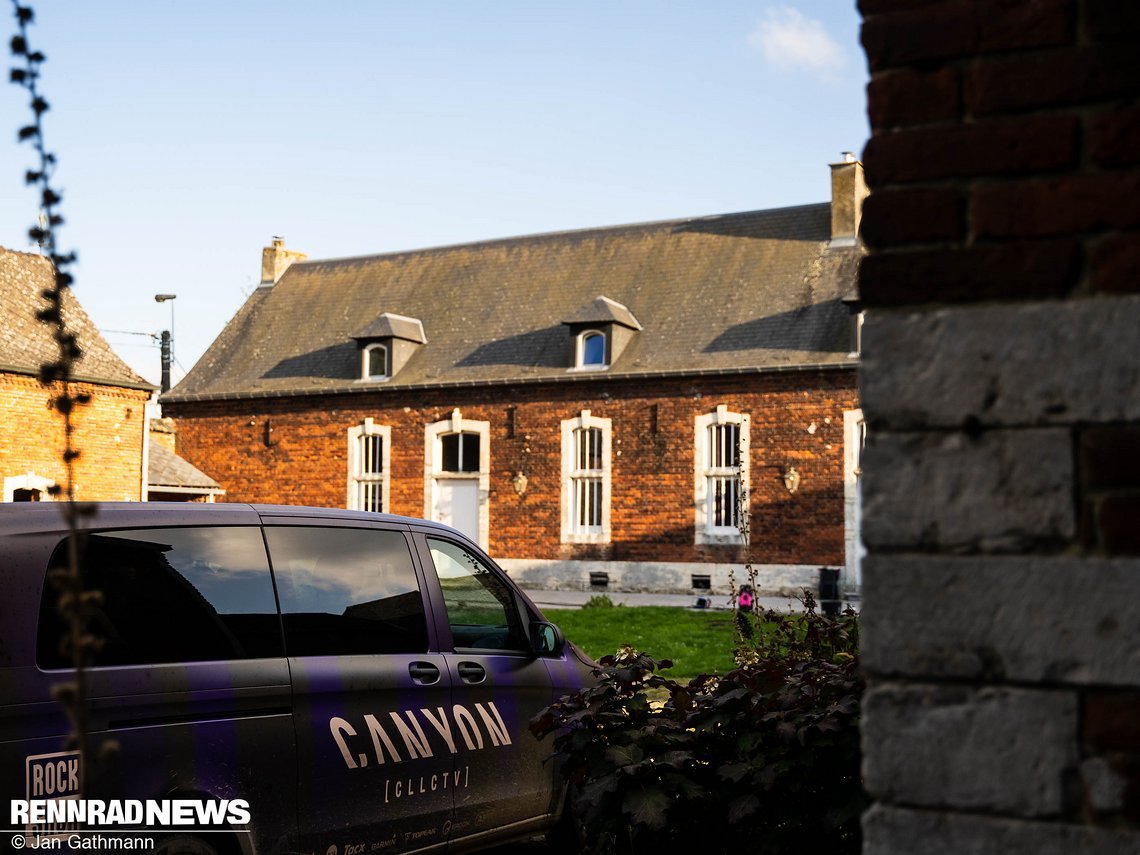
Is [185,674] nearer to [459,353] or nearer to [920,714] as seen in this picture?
[920,714]

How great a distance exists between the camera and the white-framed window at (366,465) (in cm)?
2827

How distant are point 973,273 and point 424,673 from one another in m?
3.66

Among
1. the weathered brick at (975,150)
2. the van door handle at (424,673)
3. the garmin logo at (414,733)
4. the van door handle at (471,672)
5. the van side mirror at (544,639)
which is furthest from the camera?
the van side mirror at (544,639)

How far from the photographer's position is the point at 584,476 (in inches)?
1021

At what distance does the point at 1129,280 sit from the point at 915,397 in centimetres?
39

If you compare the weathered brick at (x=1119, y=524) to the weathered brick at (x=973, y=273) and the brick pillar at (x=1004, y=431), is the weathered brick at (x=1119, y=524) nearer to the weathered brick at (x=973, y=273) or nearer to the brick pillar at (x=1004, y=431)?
the brick pillar at (x=1004, y=431)

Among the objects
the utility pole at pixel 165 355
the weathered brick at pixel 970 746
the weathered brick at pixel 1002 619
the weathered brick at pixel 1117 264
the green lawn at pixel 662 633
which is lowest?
the green lawn at pixel 662 633

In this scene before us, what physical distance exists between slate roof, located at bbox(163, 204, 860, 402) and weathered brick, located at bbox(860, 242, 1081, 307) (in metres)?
21.1

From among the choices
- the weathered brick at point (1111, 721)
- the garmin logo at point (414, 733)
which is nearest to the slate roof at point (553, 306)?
the garmin logo at point (414, 733)

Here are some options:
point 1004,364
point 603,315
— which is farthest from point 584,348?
point 1004,364

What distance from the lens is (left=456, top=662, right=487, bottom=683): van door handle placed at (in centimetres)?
555

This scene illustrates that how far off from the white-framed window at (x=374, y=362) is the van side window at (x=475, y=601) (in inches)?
898

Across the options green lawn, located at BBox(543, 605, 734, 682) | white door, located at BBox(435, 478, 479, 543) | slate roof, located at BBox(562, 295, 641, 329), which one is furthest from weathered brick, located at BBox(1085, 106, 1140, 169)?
white door, located at BBox(435, 478, 479, 543)

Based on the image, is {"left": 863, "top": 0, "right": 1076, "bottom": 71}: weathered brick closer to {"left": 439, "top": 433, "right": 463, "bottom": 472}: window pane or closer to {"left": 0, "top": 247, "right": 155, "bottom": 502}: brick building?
{"left": 0, "top": 247, "right": 155, "bottom": 502}: brick building
